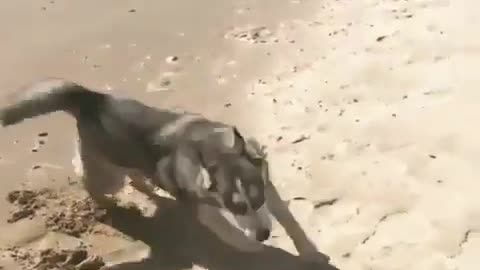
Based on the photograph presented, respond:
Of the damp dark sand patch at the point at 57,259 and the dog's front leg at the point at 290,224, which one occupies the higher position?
the dog's front leg at the point at 290,224

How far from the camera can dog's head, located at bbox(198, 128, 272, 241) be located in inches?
130

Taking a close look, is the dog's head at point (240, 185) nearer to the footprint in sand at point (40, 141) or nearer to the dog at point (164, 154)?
the dog at point (164, 154)

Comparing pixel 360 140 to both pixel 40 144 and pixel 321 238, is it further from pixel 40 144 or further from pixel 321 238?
pixel 40 144

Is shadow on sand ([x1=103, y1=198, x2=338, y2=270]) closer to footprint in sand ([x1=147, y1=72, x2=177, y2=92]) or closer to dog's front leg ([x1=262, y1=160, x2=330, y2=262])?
dog's front leg ([x1=262, y1=160, x2=330, y2=262])

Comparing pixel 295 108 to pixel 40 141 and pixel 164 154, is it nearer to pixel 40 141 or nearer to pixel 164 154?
pixel 164 154

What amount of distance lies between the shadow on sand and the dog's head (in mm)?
155

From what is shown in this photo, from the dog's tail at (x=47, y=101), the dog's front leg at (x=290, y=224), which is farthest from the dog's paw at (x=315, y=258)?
the dog's tail at (x=47, y=101)

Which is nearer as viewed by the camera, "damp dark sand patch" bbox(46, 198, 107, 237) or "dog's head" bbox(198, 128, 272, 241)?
"dog's head" bbox(198, 128, 272, 241)

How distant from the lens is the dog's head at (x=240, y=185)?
3.30 meters

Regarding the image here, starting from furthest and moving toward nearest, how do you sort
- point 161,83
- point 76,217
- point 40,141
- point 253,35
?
point 253,35 < point 161,83 < point 40,141 < point 76,217

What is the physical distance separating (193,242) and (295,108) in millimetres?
1137

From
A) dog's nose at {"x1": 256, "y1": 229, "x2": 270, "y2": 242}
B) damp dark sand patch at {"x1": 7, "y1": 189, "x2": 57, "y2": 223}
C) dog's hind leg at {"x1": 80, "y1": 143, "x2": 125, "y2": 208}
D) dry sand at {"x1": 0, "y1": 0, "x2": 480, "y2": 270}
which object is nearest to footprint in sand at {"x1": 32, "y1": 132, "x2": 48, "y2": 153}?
dry sand at {"x1": 0, "y1": 0, "x2": 480, "y2": 270}

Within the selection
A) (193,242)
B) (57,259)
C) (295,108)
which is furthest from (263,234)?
(295,108)

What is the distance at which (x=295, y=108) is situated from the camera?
4.45 metres
